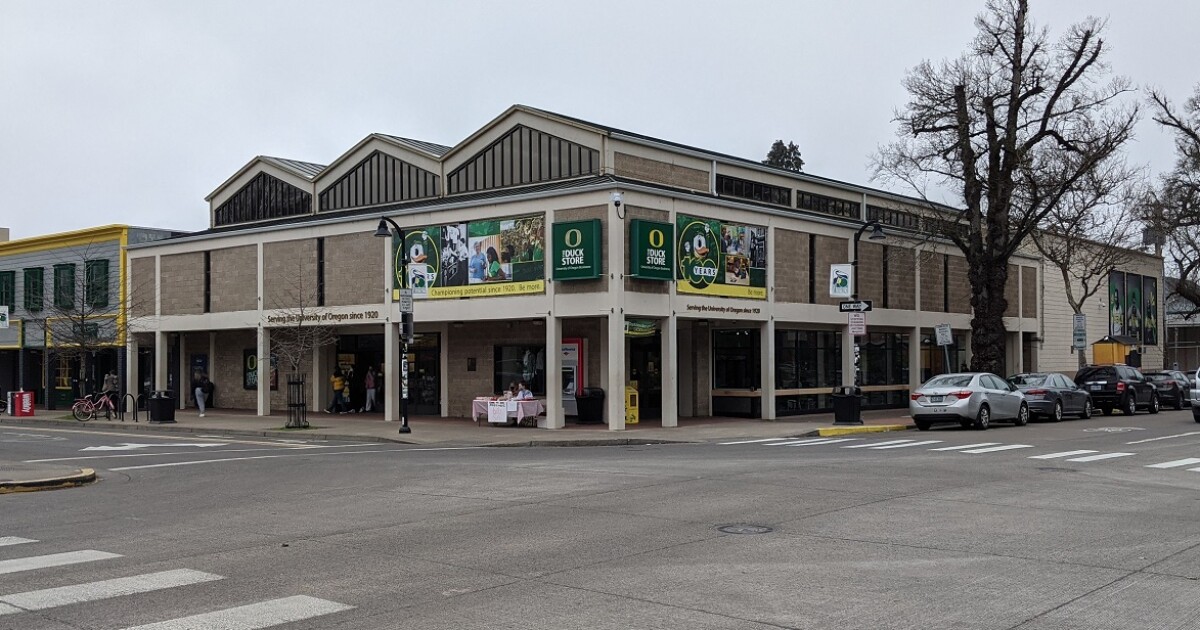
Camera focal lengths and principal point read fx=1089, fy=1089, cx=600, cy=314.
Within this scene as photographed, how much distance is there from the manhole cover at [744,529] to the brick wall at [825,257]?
25087 millimetres

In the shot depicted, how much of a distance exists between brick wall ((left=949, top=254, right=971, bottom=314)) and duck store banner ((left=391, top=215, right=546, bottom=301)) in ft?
66.9

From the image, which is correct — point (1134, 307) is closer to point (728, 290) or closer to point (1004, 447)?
point (728, 290)

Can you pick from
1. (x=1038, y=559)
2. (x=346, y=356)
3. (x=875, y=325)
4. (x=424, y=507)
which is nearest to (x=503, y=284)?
(x=346, y=356)

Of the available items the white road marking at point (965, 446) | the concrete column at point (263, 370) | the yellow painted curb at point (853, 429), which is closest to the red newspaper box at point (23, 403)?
the concrete column at point (263, 370)

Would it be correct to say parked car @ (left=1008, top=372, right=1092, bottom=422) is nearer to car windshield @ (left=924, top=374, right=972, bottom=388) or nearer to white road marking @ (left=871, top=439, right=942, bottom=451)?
car windshield @ (left=924, top=374, right=972, bottom=388)

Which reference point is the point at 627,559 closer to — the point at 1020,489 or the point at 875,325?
the point at 1020,489

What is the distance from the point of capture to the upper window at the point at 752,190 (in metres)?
38.3

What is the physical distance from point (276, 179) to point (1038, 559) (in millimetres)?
39636

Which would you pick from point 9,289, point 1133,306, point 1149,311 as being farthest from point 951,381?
point 1149,311

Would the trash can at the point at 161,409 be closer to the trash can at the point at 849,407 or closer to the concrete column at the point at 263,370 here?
the concrete column at the point at 263,370

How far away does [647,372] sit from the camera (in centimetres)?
3431

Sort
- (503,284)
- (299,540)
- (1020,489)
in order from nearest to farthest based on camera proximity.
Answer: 1. (299,540)
2. (1020,489)
3. (503,284)

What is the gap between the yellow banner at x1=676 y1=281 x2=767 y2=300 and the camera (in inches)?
1203

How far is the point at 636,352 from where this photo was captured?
1335 inches
